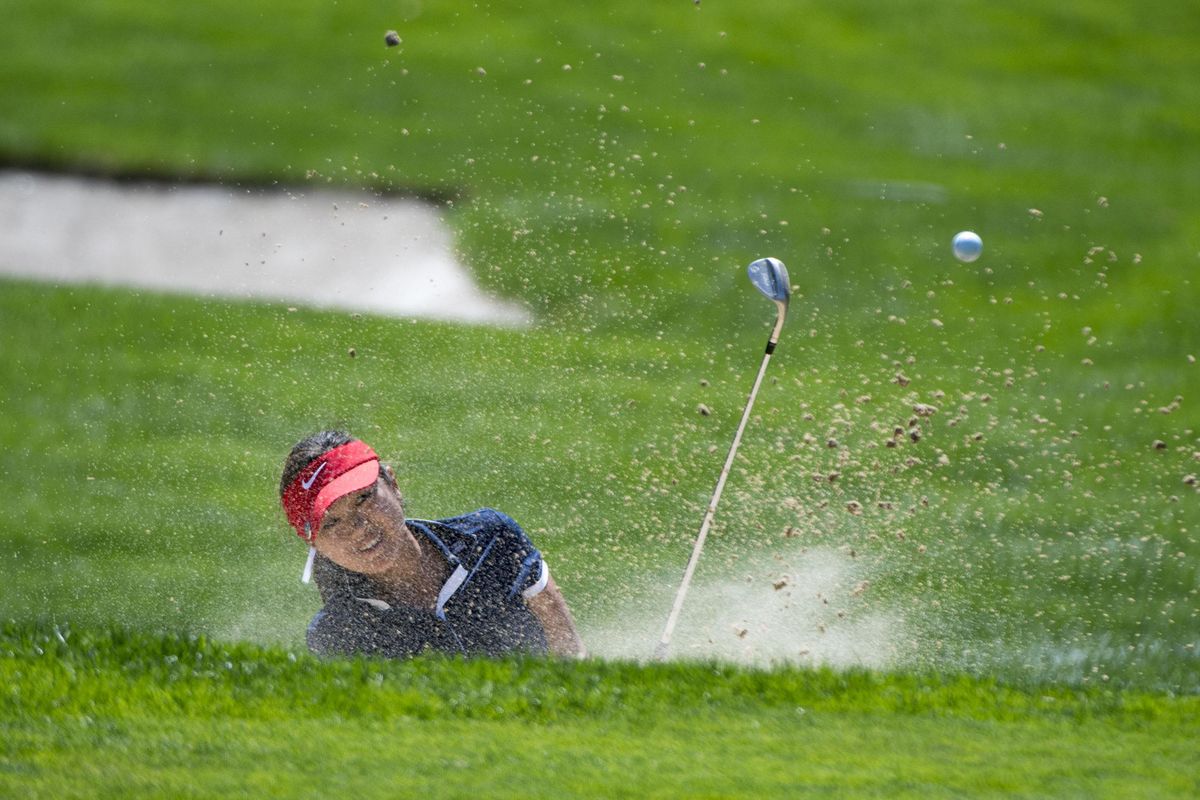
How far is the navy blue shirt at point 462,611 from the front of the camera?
5.76m

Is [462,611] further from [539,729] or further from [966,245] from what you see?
[966,245]

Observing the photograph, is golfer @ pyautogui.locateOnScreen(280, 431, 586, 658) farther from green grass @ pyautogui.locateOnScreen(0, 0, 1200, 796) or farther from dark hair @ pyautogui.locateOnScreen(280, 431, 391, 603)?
green grass @ pyautogui.locateOnScreen(0, 0, 1200, 796)

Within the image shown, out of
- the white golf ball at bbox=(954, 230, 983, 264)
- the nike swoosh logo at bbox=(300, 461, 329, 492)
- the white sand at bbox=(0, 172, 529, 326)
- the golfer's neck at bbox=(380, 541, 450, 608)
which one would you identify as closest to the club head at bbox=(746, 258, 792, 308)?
the golfer's neck at bbox=(380, 541, 450, 608)

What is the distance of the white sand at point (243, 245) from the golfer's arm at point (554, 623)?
263 inches

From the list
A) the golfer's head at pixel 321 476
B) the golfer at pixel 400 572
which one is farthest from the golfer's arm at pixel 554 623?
the golfer's head at pixel 321 476

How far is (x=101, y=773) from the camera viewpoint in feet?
14.4

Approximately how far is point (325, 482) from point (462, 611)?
2.17 ft

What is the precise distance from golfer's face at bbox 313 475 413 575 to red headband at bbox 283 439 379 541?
0.09ft

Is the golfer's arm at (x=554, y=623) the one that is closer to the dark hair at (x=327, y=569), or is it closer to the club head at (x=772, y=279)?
the dark hair at (x=327, y=569)

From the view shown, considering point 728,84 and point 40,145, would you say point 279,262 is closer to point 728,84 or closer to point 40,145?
point 40,145

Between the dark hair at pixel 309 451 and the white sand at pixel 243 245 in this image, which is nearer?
the dark hair at pixel 309 451

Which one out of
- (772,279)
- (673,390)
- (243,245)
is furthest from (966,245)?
(243,245)

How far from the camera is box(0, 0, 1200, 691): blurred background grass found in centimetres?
805

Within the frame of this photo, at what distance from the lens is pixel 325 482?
219 inches
